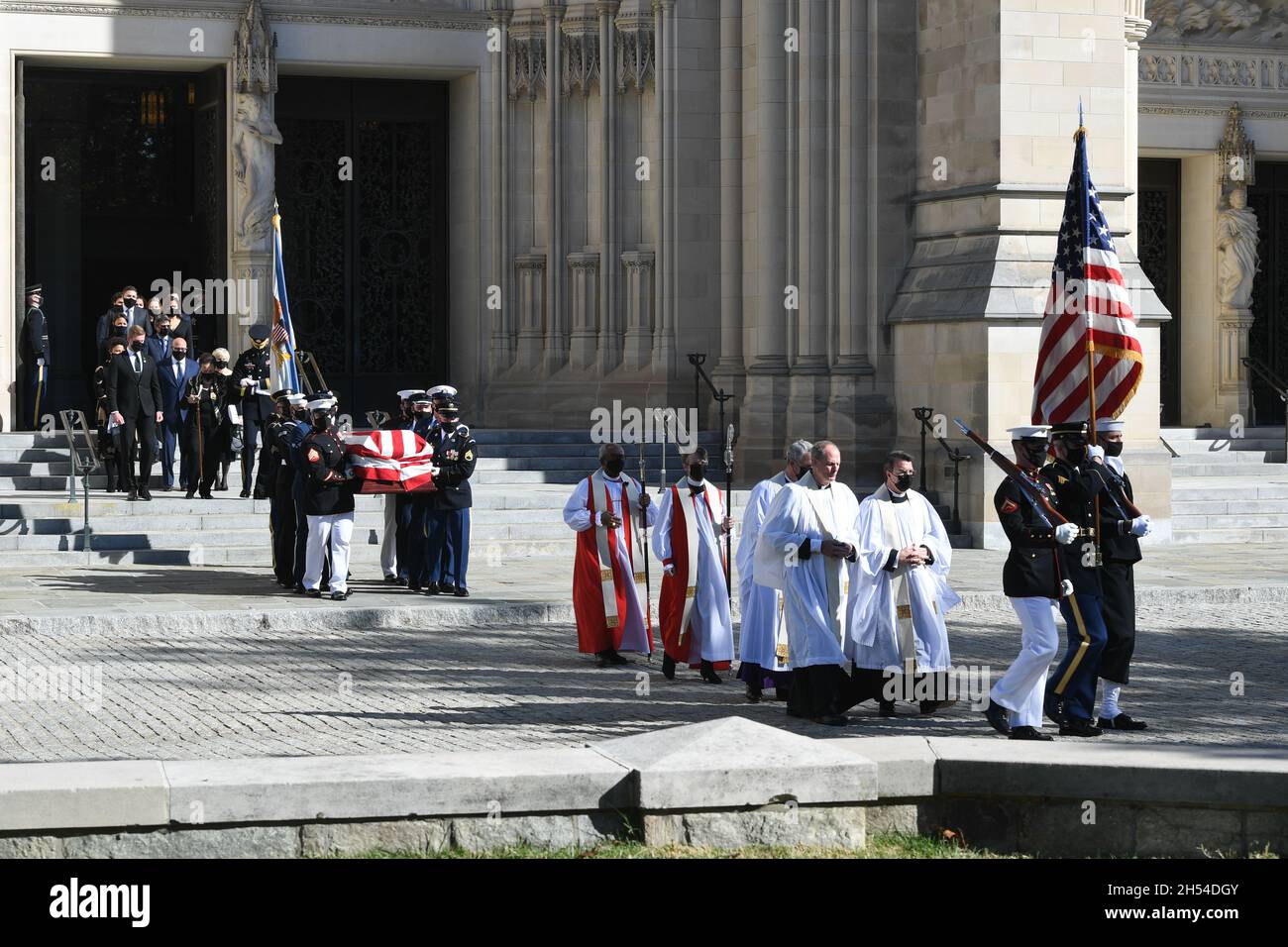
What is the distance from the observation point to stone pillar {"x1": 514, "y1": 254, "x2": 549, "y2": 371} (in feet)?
85.6

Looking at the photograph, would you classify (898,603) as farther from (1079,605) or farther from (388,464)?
(388,464)

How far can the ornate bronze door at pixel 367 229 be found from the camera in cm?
2597

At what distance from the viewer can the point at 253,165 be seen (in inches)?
974

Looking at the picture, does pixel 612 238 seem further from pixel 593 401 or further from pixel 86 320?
pixel 86 320

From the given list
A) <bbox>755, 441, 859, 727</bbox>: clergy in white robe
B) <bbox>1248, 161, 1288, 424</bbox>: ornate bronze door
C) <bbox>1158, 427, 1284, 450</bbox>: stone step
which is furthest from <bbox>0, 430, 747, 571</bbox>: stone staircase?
<bbox>1248, 161, 1288, 424</bbox>: ornate bronze door

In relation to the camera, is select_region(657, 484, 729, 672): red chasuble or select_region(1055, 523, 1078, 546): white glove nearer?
select_region(1055, 523, 1078, 546): white glove

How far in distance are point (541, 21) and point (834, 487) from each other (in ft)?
50.7

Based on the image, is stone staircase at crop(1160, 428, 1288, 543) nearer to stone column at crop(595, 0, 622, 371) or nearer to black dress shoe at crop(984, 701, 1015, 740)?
stone column at crop(595, 0, 622, 371)

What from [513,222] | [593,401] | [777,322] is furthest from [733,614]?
[513,222]

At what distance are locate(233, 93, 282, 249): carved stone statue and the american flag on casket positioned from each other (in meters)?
9.04

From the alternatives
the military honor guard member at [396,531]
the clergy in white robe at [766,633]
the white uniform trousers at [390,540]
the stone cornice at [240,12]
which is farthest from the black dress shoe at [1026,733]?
the stone cornice at [240,12]

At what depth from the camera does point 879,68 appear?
21.9 metres

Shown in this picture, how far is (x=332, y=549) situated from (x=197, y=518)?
3907mm

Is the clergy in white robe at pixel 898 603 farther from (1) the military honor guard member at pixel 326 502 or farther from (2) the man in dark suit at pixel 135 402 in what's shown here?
(2) the man in dark suit at pixel 135 402
